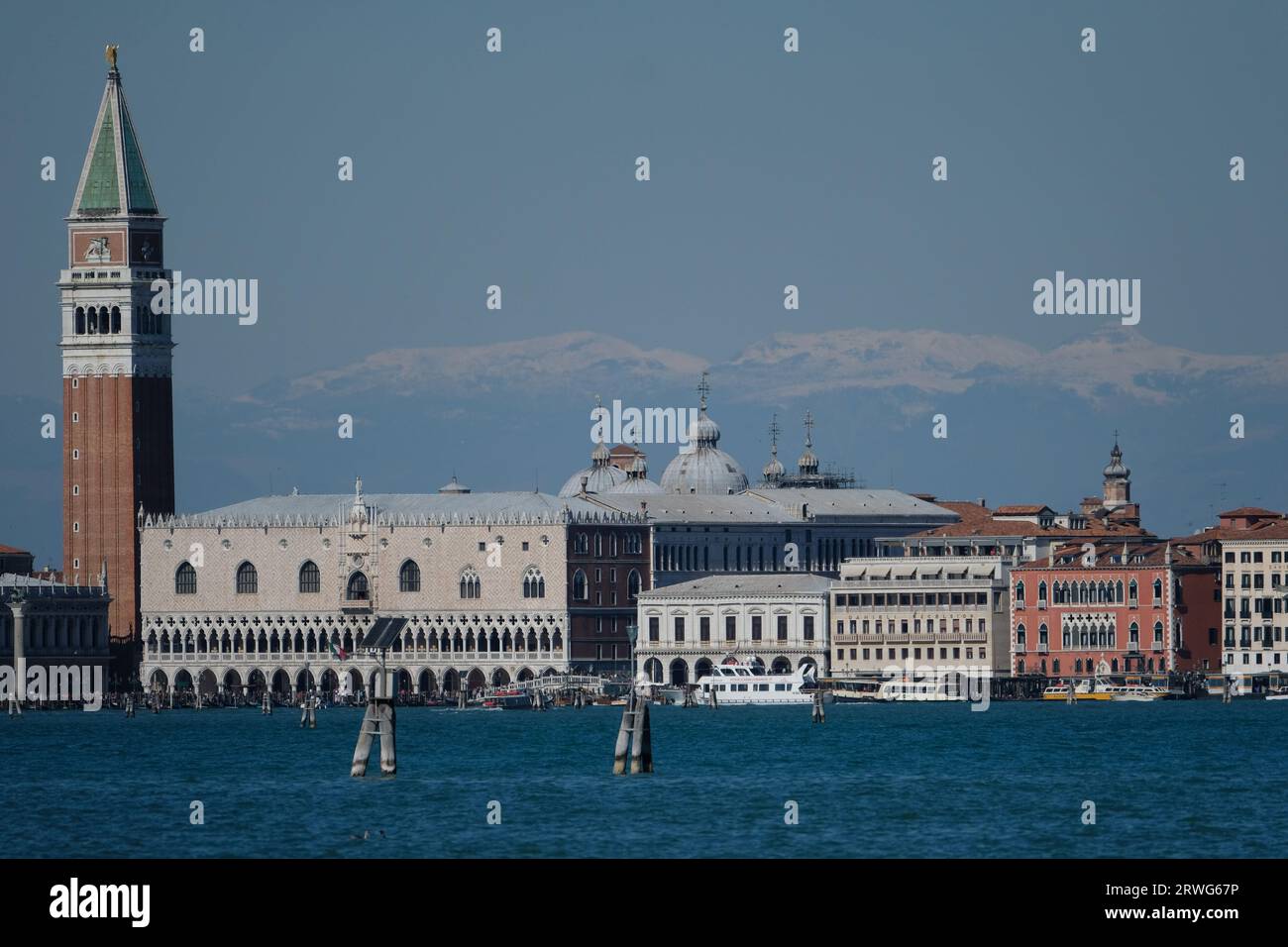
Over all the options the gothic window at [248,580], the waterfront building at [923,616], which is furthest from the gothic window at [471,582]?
the waterfront building at [923,616]

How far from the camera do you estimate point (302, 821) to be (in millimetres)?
67062

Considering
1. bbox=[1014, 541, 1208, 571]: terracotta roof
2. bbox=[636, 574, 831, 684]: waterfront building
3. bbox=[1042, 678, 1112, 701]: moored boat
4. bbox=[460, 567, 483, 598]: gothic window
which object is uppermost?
bbox=[1014, 541, 1208, 571]: terracotta roof

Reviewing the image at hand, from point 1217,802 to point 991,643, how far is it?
75304 mm

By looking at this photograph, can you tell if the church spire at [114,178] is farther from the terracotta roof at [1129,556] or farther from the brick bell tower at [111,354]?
the terracotta roof at [1129,556]

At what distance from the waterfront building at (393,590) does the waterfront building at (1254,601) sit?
1110 inches

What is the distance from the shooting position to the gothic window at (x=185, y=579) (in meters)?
160

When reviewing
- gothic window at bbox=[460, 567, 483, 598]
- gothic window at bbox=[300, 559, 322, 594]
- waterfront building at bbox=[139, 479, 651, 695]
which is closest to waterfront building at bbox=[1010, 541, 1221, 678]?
waterfront building at bbox=[139, 479, 651, 695]

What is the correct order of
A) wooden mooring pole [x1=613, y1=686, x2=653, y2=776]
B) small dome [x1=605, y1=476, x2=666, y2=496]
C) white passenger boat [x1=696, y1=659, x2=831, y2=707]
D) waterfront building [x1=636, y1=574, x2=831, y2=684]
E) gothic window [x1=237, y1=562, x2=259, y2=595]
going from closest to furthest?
1. wooden mooring pole [x1=613, y1=686, x2=653, y2=776]
2. white passenger boat [x1=696, y1=659, x2=831, y2=707]
3. waterfront building [x1=636, y1=574, x2=831, y2=684]
4. gothic window [x1=237, y1=562, x2=259, y2=595]
5. small dome [x1=605, y1=476, x2=666, y2=496]

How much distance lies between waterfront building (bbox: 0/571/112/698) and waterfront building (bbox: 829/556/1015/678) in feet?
106

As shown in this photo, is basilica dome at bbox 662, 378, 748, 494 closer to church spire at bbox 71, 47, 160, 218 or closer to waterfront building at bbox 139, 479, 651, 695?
waterfront building at bbox 139, 479, 651, 695

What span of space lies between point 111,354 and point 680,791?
8397 centimetres

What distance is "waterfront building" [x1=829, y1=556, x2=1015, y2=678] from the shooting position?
148 meters
